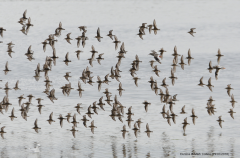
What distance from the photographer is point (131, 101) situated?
39062 mm

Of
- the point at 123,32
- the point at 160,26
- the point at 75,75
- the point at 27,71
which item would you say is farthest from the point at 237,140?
the point at 160,26

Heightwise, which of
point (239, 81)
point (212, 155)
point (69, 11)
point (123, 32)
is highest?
point (69, 11)

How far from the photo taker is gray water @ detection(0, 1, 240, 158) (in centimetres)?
2819

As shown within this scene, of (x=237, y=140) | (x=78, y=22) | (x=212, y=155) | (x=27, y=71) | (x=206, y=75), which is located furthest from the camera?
(x=78, y=22)

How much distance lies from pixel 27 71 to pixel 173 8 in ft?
186

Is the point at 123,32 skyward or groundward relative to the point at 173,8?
groundward

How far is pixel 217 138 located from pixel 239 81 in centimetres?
1753

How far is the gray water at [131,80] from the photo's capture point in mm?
28188

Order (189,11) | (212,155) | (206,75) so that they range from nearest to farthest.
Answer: (212,155) → (206,75) → (189,11)

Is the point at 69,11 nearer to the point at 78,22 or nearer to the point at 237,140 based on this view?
the point at 78,22

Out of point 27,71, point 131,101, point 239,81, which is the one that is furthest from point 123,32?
point 131,101

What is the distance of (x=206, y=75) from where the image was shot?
159 ft

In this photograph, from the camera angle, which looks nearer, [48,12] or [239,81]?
[239,81]

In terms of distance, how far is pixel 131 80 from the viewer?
4684 cm
